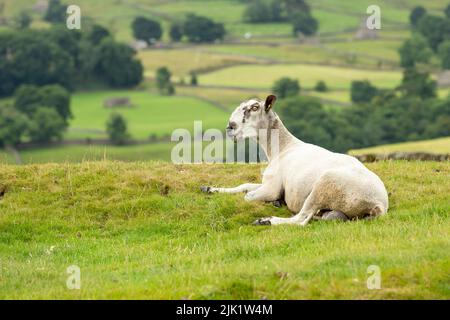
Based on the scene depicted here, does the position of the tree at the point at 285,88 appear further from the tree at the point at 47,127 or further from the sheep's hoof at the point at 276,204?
the sheep's hoof at the point at 276,204

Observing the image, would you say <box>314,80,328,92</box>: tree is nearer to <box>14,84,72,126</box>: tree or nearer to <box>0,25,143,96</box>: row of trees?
<box>0,25,143,96</box>: row of trees

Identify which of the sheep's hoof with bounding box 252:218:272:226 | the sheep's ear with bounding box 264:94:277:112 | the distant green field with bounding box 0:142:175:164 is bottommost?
the distant green field with bounding box 0:142:175:164

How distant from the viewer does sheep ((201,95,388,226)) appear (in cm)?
1728

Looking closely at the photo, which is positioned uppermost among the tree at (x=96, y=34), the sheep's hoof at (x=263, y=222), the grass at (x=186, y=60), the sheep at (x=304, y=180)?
the sheep at (x=304, y=180)

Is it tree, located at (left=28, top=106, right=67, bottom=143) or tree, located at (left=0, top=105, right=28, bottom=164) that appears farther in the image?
tree, located at (left=28, top=106, right=67, bottom=143)

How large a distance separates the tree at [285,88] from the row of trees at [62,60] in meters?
30.5

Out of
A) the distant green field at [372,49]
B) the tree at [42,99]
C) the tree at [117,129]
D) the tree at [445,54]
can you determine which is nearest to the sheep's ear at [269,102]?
the tree at [117,129]

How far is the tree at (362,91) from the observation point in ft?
481

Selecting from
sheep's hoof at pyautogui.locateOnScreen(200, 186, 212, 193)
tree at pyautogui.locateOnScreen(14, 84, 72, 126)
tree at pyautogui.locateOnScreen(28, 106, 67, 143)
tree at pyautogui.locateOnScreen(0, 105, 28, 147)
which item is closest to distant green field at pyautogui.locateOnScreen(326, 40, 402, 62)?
tree at pyautogui.locateOnScreen(14, 84, 72, 126)

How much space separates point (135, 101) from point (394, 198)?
461ft

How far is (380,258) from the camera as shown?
1384cm

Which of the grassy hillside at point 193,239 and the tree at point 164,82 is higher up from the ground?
the grassy hillside at point 193,239

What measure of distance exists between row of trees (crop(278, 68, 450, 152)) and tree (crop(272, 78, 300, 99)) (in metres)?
3.72

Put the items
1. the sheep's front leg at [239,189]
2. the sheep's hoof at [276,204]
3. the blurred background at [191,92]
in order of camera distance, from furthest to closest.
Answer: the blurred background at [191,92] → the sheep's front leg at [239,189] → the sheep's hoof at [276,204]
